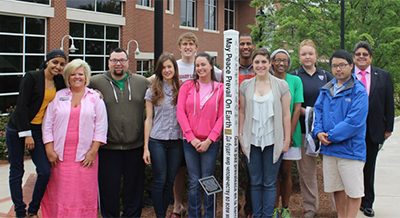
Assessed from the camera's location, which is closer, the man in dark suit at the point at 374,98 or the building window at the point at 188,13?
the man in dark suit at the point at 374,98

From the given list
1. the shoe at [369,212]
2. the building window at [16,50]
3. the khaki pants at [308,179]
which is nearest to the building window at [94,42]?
the building window at [16,50]

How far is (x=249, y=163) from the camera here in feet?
14.6

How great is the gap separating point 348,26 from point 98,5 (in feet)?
41.6

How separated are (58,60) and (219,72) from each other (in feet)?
6.19

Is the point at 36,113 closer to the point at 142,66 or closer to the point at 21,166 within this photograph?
the point at 21,166

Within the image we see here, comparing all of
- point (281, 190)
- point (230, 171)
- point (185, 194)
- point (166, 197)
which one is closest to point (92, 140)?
point (166, 197)

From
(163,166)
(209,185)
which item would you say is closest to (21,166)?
(163,166)

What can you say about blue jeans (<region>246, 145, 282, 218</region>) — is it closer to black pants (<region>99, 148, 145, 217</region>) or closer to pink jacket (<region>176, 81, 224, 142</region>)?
pink jacket (<region>176, 81, 224, 142</region>)

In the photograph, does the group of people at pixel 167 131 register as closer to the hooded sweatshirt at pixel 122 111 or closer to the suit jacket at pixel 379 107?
the hooded sweatshirt at pixel 122 111

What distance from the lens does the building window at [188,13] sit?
29.6 m

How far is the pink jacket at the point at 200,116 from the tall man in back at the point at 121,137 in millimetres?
541

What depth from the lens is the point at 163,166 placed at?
4535 mm

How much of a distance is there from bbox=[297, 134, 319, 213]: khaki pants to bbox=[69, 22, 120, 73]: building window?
15831 millimetres

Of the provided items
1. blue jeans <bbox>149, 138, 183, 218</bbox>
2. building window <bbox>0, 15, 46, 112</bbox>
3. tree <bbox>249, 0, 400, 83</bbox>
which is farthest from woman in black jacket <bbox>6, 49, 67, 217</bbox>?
building window <bbox>0, 15, 46, 112</bbox>
